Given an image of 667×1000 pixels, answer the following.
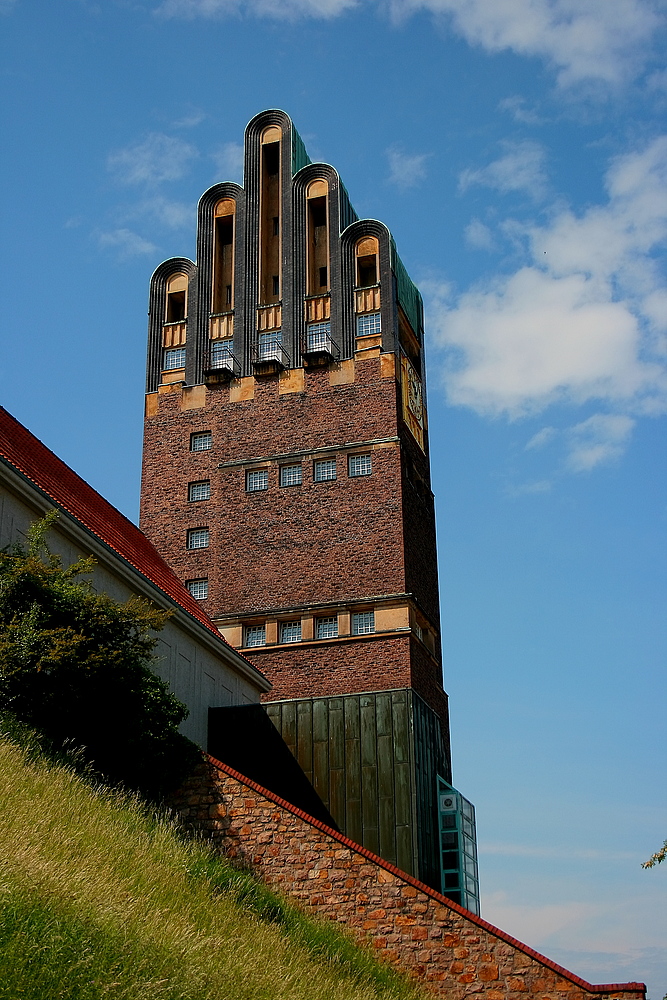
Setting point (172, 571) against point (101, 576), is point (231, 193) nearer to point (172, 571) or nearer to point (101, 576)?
point (172, 571)

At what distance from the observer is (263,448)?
36.2 metres

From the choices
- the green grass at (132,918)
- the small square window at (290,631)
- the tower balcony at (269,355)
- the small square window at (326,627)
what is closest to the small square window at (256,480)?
the tower balcony at (269,355)

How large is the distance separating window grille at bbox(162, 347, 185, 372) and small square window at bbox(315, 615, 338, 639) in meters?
10.5

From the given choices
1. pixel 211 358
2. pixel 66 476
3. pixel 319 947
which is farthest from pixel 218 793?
pixel 211 358

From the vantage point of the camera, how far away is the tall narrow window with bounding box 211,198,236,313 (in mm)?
39312

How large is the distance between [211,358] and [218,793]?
20.4 metres

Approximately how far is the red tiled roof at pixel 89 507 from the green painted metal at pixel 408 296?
1173cm

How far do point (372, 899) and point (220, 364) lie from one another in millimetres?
22063

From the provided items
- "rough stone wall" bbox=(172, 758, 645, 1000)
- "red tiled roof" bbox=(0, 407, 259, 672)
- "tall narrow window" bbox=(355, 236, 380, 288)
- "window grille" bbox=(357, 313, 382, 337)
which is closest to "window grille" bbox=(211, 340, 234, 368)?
"window grille" bbox=(357, 313, 382, 337)

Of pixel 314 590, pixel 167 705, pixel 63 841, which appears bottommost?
pixel 63 841

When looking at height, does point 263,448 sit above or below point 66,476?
above

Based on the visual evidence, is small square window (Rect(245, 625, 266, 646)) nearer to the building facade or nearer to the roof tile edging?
the building facade

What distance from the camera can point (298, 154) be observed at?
40.6m

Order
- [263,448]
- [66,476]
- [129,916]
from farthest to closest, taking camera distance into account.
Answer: [263,448]
[66,476]
[129,916]
